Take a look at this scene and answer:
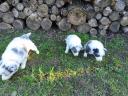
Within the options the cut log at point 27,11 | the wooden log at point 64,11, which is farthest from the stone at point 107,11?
the cut log at point 27,11

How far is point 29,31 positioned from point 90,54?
1.18 meters

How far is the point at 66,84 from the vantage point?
513 cm

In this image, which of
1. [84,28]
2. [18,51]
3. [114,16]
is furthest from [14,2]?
[114,16]

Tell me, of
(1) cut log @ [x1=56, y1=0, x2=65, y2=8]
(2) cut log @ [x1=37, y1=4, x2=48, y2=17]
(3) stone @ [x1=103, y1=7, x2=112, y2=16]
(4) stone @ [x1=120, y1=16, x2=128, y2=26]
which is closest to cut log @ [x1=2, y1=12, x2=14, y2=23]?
(2) cut log @ [x1=37, y1=4, x2=48, y2=17]

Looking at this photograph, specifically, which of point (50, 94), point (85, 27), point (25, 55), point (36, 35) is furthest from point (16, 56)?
point (85, 27)

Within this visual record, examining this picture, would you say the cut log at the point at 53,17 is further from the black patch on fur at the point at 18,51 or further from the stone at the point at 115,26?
the black patch on fur at the point at 18,51

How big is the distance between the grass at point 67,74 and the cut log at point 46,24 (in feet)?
0.87

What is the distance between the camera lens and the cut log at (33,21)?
240 inches

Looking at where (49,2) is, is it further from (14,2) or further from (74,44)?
(74,44)

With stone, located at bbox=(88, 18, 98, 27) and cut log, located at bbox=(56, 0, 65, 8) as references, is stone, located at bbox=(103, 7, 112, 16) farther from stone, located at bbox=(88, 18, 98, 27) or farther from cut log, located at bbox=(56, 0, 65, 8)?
cut log, located at bbox=(56, 0, 65, 8)

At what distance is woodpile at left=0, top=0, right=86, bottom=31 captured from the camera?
5.96m

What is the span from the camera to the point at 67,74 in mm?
5312

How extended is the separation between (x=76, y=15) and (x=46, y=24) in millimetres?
541

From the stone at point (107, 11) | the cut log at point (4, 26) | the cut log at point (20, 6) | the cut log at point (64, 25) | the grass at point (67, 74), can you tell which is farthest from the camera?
the cut log at point (4, 26)
